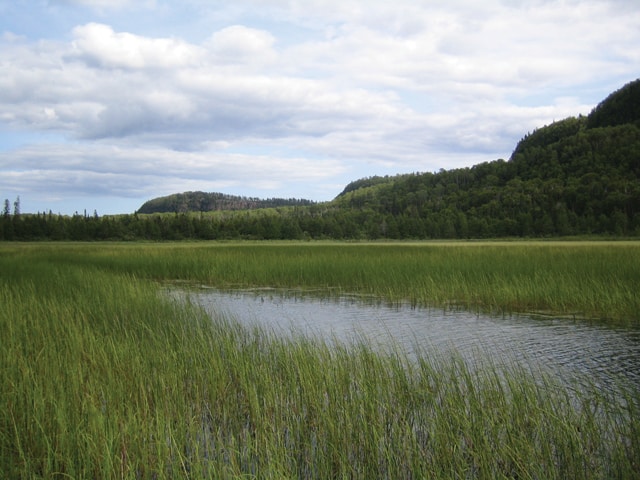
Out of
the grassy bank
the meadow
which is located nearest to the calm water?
the meadow

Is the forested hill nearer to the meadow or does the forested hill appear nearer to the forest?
the forest

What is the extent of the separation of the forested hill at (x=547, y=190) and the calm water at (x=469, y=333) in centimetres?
7229

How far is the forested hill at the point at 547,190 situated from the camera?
288 ft

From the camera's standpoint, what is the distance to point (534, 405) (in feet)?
16.8

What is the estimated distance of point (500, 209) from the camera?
4082 inches

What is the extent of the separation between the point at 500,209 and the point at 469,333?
99.2 m

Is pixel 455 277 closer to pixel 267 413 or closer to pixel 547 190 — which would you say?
pixel 267 413

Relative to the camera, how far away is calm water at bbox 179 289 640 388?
8.29m

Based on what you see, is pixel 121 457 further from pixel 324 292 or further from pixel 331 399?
pixel 324 292

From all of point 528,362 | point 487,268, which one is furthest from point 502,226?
point 528,362

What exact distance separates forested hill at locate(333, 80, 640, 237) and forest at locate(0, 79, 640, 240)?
0.20m

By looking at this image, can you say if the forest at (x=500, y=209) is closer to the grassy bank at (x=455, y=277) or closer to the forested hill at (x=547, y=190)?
the forested hill at (x=547, y=190)

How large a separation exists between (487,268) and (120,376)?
648 inches

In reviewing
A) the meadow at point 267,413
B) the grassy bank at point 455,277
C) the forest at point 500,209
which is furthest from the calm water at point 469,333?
the forest at point 500,209
